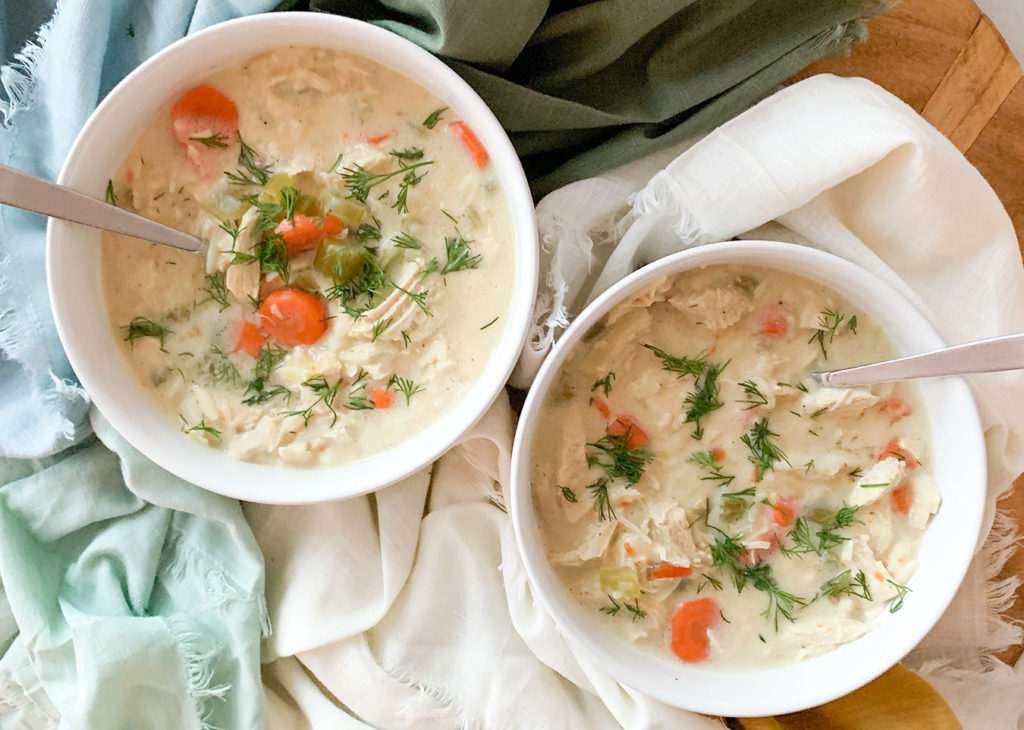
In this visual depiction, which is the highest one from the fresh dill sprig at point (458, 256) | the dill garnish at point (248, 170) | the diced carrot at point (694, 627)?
the dill garnish at point (248, 170)

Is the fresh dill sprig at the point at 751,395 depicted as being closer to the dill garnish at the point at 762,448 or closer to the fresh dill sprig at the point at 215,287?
the dill garnish at the point at 762,448

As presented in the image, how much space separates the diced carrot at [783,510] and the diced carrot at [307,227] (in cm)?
87

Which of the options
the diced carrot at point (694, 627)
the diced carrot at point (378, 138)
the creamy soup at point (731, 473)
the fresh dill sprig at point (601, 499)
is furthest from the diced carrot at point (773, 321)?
the diced carrot at point (378, 138)

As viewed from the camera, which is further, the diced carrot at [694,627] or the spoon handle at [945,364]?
the diced carrot at [694,627]

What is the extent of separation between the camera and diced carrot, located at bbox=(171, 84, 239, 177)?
1562mm

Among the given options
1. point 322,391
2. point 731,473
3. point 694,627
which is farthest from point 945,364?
point 322,391

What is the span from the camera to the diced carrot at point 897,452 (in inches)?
63.6

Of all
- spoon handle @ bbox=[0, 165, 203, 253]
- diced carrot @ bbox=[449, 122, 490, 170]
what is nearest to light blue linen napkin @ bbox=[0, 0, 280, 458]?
spoon handle @ bbox=[0, 165, 203, 253]

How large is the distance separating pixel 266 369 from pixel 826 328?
0.95 m

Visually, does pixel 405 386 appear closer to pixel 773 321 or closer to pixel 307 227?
pixel 307 227

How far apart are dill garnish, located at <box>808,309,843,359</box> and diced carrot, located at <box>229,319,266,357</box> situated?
0.93 meters

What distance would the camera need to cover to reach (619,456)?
1596mm

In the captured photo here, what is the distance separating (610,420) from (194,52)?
0.91 m

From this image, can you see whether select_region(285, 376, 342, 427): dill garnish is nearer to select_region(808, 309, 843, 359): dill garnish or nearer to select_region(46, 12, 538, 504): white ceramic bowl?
select_region(46, 12, 538, 504): white ceramic bowl
